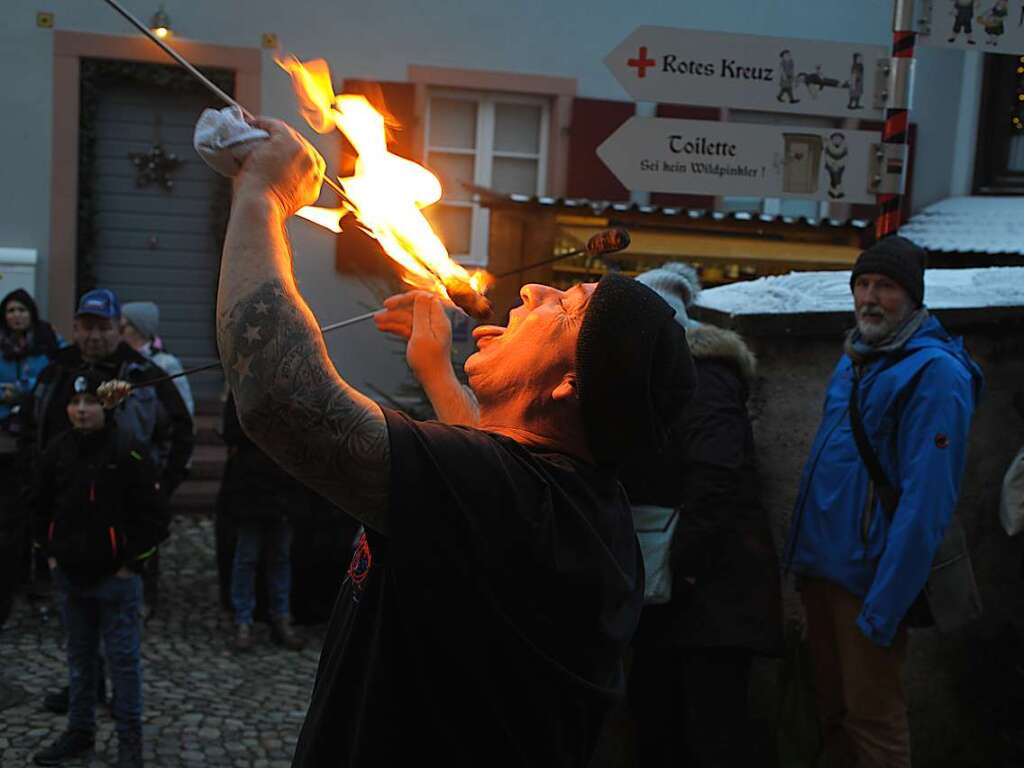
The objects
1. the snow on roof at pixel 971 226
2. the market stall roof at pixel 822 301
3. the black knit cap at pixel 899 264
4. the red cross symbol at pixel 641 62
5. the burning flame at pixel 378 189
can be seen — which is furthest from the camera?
the snow on roof at pixel 971 226

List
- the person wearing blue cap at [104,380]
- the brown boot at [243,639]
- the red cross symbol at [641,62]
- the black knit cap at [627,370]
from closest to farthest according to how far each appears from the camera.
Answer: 1. the black knit cap at [627,370]
2. the red cross symbol at [641,62]
3. the person wearing blue cap at [104,380]
4. the brown boot at [243,639]

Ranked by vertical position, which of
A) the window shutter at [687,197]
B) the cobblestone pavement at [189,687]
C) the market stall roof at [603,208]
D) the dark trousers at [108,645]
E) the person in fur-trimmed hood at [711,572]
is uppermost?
the window shutter at [687,197]

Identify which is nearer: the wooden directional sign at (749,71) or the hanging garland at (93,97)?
the wooden directional sign at (749,71)

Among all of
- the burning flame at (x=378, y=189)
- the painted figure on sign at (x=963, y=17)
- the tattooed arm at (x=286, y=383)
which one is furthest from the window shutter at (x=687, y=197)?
the tattooed arm at (x=286, y=383)

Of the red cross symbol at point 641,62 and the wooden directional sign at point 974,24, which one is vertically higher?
the wooden directional sign at point 974,24

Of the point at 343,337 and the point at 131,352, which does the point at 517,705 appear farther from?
the point at 343,337

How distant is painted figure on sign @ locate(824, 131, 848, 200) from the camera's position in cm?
480

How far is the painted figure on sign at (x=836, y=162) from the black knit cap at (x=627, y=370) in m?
3.17

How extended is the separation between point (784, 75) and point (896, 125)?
50cm

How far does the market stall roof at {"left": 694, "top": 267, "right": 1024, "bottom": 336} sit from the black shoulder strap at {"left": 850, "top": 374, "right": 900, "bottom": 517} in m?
0.69

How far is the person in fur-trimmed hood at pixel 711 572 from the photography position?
3.72 meters

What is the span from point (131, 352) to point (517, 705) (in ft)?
12.4

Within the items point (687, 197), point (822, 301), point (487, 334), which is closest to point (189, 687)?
point (822, 301)

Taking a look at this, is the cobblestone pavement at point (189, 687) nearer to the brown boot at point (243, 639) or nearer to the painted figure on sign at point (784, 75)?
the brown boot at point (243, 639)
